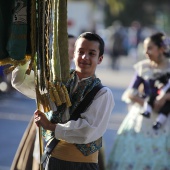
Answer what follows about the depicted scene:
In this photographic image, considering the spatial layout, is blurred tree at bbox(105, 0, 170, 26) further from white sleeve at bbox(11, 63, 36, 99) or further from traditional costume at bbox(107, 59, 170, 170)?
white sleeve at bbox(11, 63, 36, 99)

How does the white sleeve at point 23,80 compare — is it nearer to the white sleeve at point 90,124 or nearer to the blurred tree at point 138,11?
the white sleeve at point 90,124

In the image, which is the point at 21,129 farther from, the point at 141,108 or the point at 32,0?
the point at 32,0

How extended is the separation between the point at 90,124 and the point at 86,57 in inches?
18.3

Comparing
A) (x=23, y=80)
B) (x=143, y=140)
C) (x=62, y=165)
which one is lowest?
(x=143, y=140)

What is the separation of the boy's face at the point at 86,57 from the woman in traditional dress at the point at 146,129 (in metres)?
2.64

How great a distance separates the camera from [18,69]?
4.76 metres

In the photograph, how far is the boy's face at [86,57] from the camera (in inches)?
189

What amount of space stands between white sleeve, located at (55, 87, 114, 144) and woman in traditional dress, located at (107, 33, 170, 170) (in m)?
2.78

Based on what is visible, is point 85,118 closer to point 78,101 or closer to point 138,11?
point 78,101

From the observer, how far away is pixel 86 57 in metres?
4.79

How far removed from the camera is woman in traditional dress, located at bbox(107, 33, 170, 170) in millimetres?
7449

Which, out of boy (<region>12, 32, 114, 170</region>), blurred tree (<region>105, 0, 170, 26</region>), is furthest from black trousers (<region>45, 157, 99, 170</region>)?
blurred tree (<region>105, 0, 170, 26</region>)

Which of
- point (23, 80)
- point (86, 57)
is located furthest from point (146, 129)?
point (23, 80)

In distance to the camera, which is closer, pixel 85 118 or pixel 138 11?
pixel 85 118
